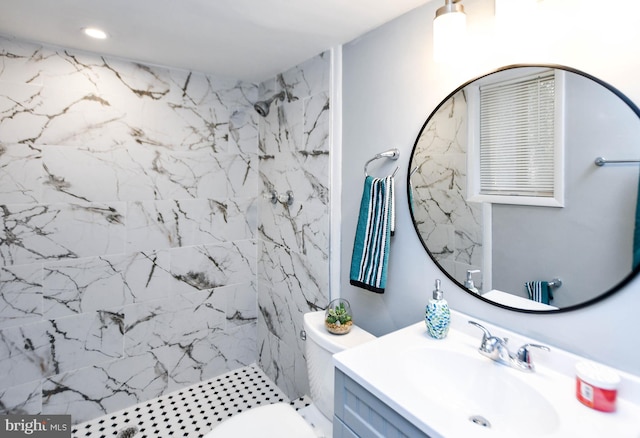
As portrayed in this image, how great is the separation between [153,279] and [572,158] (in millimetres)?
2348

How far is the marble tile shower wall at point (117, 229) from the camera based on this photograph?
190cm

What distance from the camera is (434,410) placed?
887mm

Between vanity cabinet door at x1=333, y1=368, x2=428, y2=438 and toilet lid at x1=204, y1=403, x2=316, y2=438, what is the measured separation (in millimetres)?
302

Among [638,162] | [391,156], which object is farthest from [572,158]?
[391,156]

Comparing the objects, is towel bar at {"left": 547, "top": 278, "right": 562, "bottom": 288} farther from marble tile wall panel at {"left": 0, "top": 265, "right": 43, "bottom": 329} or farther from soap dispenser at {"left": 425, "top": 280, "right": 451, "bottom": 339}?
marble tile wall panel at {"left": 0, "top": 265, "right": 43, "bottom": 329}

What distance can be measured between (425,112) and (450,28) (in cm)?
35

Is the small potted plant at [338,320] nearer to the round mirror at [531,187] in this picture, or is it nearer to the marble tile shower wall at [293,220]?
the marble tile shower wall at [293,220]

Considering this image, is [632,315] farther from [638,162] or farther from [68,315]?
[68,315]

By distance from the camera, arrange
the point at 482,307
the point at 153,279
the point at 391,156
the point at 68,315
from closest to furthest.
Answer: the point at 482,307 < the point at 391,156 < the point at 68,315 < the point at 153,279

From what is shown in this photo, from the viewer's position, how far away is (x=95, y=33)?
1.74 metres

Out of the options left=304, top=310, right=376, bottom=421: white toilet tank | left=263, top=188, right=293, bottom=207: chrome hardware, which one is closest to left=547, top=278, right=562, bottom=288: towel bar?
left=304, top=310, right=376, bottom=421: white toilet tank

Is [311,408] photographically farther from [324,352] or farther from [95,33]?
[95,33]

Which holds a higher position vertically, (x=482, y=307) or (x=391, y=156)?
(x=391, y=156)

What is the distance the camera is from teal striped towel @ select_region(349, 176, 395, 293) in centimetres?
150
